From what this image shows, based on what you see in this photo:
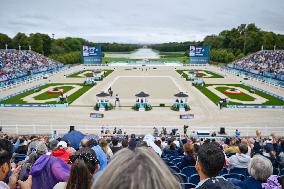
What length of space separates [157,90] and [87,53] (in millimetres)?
49237

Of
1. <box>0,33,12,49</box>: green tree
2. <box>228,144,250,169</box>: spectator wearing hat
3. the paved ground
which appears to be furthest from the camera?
<box>0,33,12,49</box>: green tree

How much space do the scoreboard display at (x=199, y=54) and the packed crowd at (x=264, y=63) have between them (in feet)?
32.5

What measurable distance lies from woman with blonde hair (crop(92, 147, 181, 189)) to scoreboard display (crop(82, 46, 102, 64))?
301ft

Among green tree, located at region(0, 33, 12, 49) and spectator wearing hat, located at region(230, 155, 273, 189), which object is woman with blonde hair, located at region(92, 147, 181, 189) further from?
green tree, located at region(0, 33, 12, 49)

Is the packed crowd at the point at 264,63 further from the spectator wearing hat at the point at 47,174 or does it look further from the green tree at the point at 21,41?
the green tree at the point at 21,41

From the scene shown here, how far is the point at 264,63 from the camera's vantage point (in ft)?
255

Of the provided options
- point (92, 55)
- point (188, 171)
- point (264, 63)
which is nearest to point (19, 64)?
point (92, 55)

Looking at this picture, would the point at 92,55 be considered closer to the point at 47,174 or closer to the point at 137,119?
the point at 137,119

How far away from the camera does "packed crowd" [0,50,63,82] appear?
62.4m

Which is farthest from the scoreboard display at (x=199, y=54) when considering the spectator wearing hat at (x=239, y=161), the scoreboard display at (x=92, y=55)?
the spectator wearing hat at (x=239, y=161)

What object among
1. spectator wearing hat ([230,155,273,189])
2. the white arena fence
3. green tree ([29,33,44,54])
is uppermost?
green tree ([29,33,44,54])

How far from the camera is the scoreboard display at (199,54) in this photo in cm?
9198

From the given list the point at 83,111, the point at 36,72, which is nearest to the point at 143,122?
the point at 83,111

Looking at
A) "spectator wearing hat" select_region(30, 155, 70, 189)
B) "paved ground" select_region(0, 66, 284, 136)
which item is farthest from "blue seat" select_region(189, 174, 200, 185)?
"paved ground" select_region(0, 66, 284, 136)
